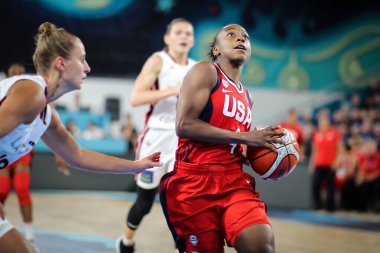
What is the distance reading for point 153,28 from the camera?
16656mm

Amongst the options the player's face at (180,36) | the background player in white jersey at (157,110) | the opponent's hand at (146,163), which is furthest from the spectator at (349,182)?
the opponent's hand at (146,163)

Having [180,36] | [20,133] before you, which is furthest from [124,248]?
[20,133]

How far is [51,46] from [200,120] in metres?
0.99

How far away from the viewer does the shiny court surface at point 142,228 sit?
6449 mm

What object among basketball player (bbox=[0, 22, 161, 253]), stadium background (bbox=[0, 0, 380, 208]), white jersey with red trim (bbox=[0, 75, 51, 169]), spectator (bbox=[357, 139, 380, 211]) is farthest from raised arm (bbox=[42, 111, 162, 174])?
stadium background (bbox=[0, 0, 380, 208])

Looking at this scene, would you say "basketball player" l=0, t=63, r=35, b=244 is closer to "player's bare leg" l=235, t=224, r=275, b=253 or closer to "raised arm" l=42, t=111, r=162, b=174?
"raised arm" l=42, t=111, r=162, b=174

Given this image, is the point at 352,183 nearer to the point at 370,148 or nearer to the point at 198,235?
the point at 370,148

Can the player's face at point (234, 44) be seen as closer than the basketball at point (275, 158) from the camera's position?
No

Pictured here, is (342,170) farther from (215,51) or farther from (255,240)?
(255,240)

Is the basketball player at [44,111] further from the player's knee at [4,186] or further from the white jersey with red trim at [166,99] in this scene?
the player's knee at [4,186]

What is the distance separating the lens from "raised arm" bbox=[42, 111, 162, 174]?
3277 mm

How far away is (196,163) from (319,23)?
15396 mm

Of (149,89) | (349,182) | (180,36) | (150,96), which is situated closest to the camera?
(150,96)

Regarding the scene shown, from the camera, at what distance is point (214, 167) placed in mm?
3527
